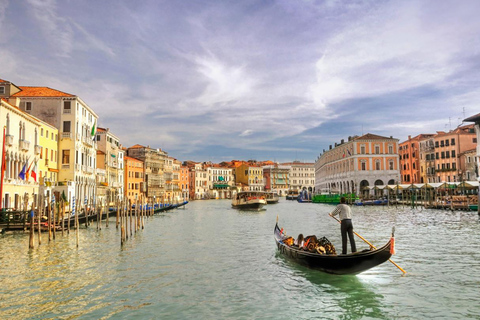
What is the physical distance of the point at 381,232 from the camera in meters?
19.2

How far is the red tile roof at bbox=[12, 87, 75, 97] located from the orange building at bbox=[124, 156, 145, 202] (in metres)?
21.9

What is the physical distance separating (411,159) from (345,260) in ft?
194

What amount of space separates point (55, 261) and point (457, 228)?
60.4ft

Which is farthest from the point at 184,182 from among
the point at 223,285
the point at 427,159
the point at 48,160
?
the point at 223,285

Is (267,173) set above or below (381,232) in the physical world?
above

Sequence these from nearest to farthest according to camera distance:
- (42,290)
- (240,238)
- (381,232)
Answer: (42,290), (240,238), (381,232)

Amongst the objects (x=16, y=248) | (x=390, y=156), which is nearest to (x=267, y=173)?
(x=390, y=156)

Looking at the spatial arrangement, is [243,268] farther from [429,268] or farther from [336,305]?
[429,268]

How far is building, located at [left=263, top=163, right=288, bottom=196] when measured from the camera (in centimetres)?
10825

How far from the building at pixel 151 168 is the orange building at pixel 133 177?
1.85 m

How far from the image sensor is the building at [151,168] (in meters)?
61.0

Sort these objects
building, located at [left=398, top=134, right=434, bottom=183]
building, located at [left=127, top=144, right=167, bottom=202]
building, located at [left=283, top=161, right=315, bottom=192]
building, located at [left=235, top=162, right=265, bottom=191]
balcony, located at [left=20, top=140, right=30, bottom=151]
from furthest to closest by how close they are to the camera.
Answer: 1. building, located at [left=283, top=161, right=315, bottom=192]
2. building, located at [left=235, top=162, right=265, bottom=191]
3. building, located at [left=127, top=144, right=167, bottom=202]
4. building, located at [left=398, top=134, right=434, bottom=183]
5. balcony, located at [left=20, top=140, right=30, bottom=151]

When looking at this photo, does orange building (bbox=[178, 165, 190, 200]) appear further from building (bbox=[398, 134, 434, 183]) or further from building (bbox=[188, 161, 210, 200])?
building (bbox=[398, 134, 434, 183])

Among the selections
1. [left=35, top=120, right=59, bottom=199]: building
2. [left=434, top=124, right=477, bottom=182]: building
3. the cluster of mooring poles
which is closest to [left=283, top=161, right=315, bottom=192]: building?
[left=434, top=124, right=477, bottom=182]: building
